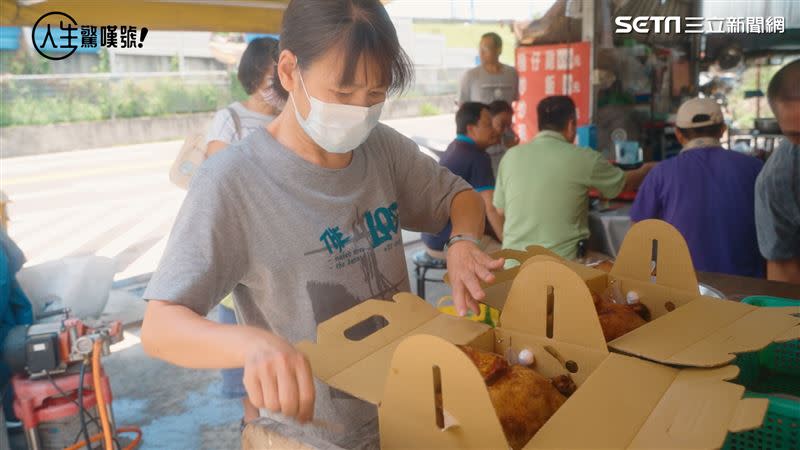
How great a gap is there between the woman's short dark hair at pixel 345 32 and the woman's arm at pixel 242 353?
58 centimetres

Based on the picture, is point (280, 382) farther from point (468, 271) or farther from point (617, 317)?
point (617, 317)

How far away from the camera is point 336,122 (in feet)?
4.53

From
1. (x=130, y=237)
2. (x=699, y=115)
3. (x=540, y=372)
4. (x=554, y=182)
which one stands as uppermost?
(x=699, y=115)

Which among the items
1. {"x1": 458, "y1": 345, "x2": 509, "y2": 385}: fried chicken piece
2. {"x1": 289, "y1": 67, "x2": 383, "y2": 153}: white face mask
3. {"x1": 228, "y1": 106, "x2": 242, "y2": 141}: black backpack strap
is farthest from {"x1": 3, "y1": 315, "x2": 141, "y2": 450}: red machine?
{"x1": 458, "y1": 345, "x2": 509, "y2": 385}: fried chicken piece

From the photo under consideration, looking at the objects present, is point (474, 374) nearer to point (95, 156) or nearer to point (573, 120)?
point (573, 120)

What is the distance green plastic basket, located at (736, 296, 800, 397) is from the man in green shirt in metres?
2.20

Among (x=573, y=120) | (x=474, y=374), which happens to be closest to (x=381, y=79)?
(x=474, y=374)

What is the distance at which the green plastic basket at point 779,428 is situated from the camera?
122 centimetres

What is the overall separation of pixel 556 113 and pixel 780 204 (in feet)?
4.45

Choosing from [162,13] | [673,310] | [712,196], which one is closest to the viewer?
[673,310]

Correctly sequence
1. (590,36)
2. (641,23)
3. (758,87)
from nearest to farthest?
(641,23) < (590,36) < (758,87)

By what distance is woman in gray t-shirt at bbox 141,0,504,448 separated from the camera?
3.94 ft

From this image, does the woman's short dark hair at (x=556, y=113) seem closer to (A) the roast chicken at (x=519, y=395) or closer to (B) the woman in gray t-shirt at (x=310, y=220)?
(B) the woman in gray t-shirt at (x=310, y=220)

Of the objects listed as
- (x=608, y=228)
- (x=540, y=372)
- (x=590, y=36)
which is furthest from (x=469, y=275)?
(x=590, y=36)
